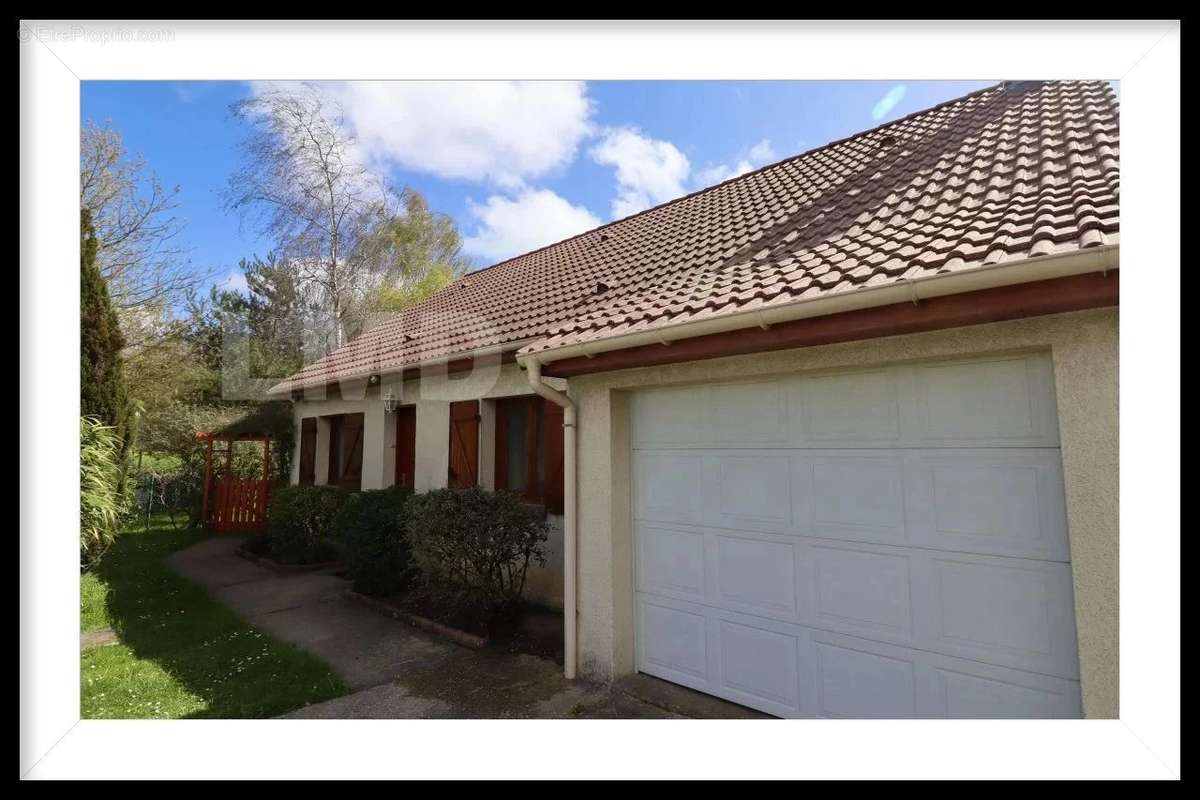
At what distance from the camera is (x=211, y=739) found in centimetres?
259

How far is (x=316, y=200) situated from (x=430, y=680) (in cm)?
1946

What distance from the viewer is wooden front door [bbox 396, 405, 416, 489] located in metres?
9.98

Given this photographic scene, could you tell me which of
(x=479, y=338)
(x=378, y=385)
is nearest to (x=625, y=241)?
(x=479, y=338)

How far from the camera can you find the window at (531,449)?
6.95 m

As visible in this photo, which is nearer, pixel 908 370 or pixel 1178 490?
pixel 1178 490

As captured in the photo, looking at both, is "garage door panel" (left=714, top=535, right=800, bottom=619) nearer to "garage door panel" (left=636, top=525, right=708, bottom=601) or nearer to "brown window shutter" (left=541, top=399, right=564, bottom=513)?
"garage door panel" (left=636, top=525, right=708, bottom=601)

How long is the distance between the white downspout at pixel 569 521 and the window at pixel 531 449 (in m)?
1.55

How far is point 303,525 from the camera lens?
10312 mm

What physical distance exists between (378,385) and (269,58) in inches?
327

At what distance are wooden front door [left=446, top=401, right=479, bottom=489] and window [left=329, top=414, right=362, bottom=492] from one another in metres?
3.72

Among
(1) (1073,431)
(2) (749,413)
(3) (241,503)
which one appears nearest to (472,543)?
(2) (749,413)

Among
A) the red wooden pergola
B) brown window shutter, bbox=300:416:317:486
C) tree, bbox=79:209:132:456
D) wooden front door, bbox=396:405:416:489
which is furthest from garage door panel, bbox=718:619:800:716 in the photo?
the red wooden pergola

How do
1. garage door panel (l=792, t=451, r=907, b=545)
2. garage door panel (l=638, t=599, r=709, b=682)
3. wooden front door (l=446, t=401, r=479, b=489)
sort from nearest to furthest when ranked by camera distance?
garage door panel (l=792, t=451, r=907, b=545) → garage door panel (l=638, t=599, r=709, b=682) → wooden front door (l=446, t=401, r=479, b=489)

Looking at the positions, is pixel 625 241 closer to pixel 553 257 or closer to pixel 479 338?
pixel 553 257
